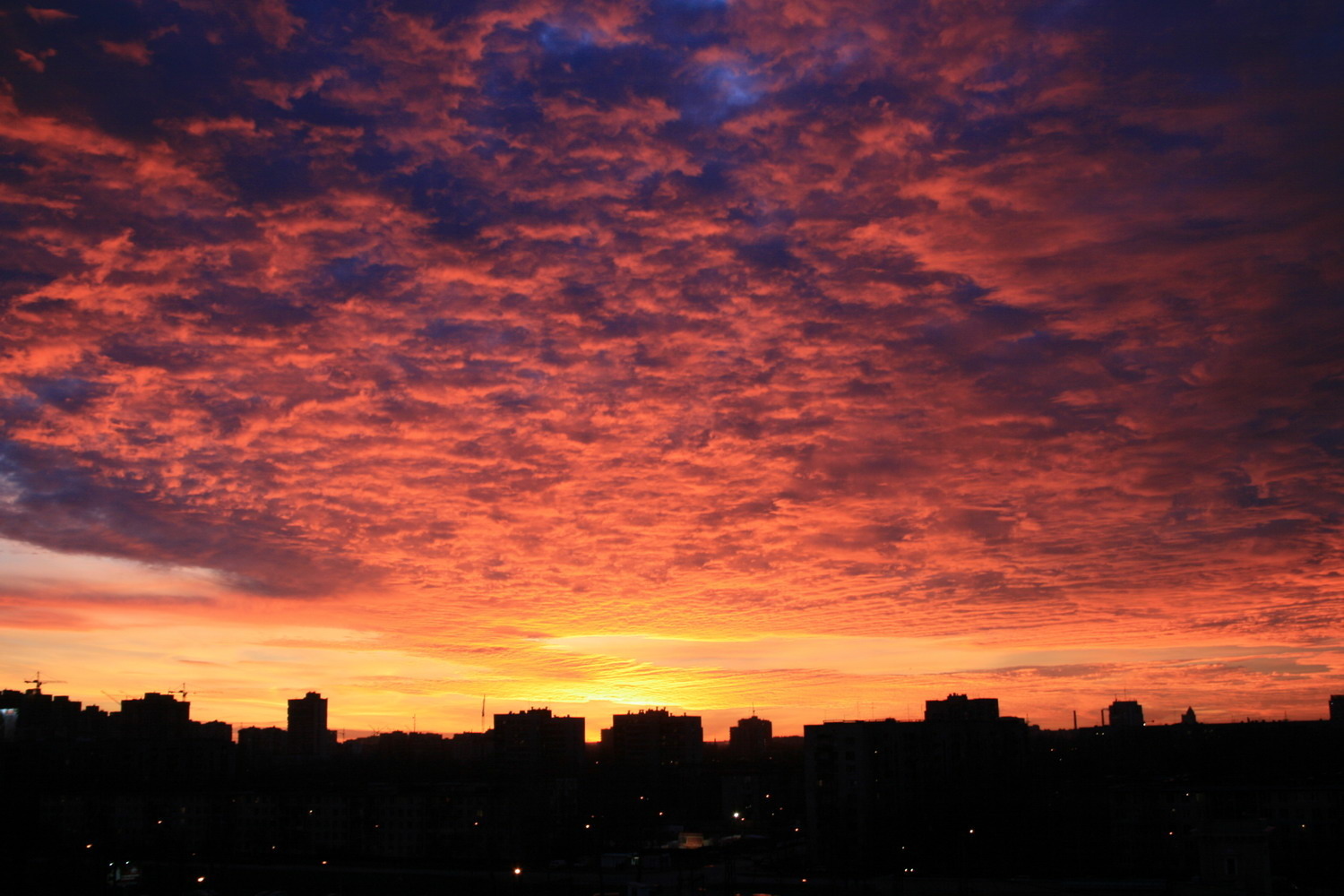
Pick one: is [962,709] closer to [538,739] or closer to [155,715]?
[538,739]

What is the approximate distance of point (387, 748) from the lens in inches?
7505

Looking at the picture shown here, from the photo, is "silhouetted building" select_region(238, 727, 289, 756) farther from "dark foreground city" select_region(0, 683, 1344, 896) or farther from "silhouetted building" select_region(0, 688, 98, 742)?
"dark foreground city" select_region(0, 683, 1344, 896)

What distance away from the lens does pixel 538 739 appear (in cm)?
13962

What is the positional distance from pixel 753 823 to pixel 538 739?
2321 inches

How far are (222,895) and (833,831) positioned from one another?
3454 centimetres

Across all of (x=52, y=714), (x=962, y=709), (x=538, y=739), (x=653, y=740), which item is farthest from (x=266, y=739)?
(x=962, y=709)

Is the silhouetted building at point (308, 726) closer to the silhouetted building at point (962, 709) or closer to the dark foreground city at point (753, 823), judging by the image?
the dark foreground city at point (753, 823)

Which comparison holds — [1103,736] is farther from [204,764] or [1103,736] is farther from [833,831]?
[204,764]

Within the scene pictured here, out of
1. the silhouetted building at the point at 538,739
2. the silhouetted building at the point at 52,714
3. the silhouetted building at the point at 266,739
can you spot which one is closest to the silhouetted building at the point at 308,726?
the silhouetted building at the point at 266,739

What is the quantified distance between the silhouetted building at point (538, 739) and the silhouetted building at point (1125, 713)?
10672 cm

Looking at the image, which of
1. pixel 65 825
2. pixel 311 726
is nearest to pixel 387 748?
pixel 311 726

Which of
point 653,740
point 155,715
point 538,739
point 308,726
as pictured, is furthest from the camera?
point 308,726

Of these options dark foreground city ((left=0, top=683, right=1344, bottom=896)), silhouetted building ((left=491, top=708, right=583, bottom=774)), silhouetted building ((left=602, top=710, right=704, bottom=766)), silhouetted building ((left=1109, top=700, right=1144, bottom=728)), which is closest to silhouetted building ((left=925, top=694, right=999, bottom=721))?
dark foreground city ((left=0, top=683, right=1344, bottom=896))

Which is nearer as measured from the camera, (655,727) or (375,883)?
(375,883)
